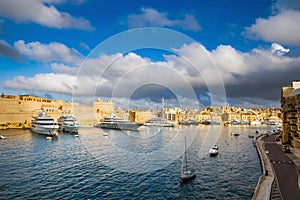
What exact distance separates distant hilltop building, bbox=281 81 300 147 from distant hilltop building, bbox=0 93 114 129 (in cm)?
9615

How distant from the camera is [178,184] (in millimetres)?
25344

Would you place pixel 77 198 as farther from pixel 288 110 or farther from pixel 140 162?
pixel 288 110

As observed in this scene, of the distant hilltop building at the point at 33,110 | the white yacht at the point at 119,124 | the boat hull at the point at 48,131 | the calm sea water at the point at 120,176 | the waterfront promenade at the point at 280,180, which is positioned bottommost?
the calm sea water at the point at 120,176

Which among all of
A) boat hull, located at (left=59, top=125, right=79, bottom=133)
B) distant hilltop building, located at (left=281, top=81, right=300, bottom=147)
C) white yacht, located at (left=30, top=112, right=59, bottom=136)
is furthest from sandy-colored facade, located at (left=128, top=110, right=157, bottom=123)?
distant hilltop building, located at (left=281, top=81, right=300, bottom=147)

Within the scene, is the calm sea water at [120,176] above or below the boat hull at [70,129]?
below

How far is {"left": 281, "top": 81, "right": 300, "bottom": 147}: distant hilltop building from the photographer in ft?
135

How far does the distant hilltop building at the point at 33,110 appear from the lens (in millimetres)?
102438

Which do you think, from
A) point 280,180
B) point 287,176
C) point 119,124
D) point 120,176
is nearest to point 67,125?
point 119,124

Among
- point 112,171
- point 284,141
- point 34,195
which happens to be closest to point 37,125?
point 112,171

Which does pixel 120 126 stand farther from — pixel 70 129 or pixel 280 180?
pixel 280 180

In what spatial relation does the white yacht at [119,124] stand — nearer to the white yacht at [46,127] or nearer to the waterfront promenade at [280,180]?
the white yacht at [46,127]

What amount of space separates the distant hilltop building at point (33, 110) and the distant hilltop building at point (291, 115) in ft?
315

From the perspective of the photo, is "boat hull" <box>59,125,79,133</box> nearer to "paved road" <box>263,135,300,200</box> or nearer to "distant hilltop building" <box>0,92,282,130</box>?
"distant hilltop building" <box>0,92,282,130</box>

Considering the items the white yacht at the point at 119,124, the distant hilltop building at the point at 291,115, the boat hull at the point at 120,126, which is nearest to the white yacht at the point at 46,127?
the white yacht at the point at 119,124
